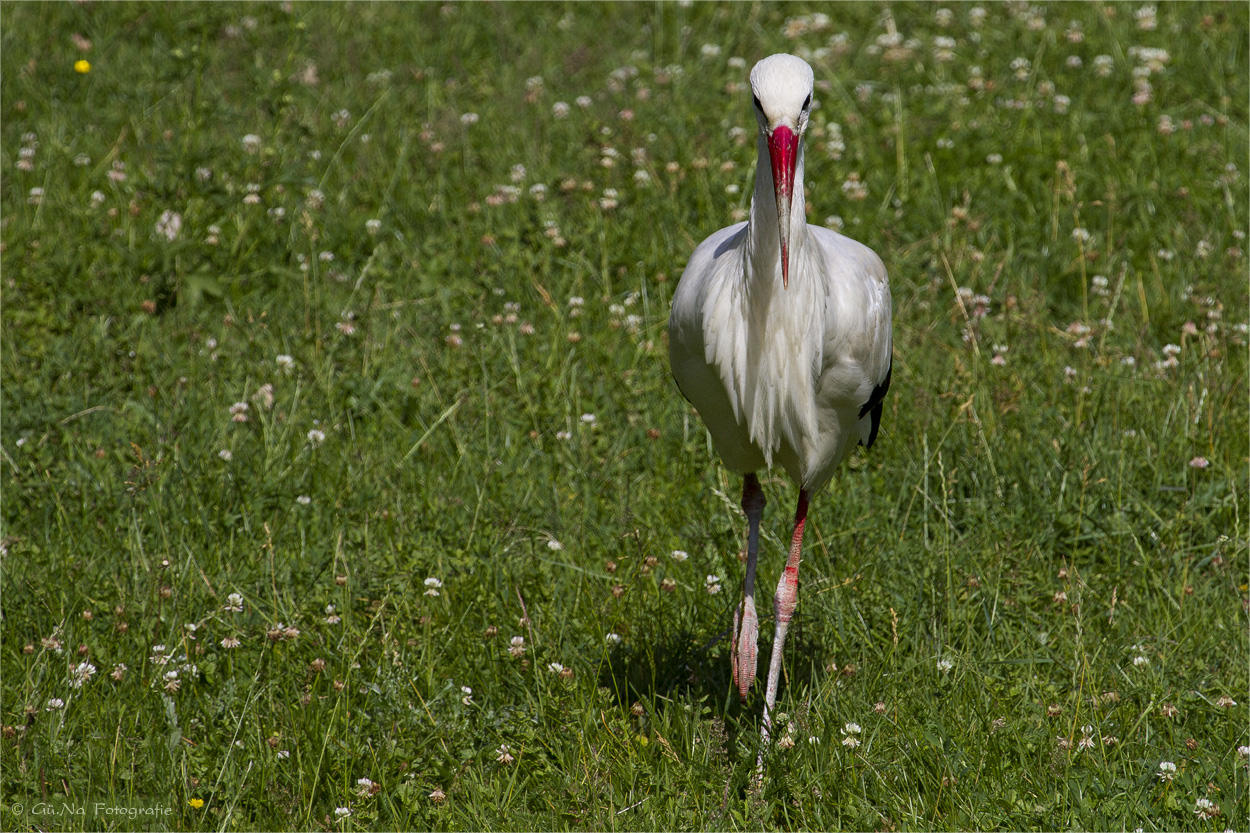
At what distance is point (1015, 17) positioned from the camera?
795cm

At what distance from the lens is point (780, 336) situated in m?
3.22

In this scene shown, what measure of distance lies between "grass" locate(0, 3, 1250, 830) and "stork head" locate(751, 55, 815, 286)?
1409 millimetres

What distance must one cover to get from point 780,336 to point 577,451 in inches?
65.7

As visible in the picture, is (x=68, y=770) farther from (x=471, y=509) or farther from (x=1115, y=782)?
(x=1115, y=782)

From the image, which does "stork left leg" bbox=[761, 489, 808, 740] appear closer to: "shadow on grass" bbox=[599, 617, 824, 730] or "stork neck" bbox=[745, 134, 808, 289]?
"shadow on grass" bbox=[599, 617, 824, 730]

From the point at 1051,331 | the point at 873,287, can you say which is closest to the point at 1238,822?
the point at 873,287

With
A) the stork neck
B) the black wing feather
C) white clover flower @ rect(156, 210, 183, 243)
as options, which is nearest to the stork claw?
the black wing feather

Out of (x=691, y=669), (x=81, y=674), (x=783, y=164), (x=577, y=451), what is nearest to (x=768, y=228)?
(x=783, y=164)

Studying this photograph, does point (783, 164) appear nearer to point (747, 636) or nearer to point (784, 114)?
point (784, 114)

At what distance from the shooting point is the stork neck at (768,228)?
3.00m

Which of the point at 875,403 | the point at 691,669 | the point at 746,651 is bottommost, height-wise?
the point at 691,669

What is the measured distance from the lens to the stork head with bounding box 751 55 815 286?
9.27 feet

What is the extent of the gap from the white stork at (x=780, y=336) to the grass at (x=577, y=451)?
1.30 feet

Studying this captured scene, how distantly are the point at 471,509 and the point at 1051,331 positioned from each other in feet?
8.76
